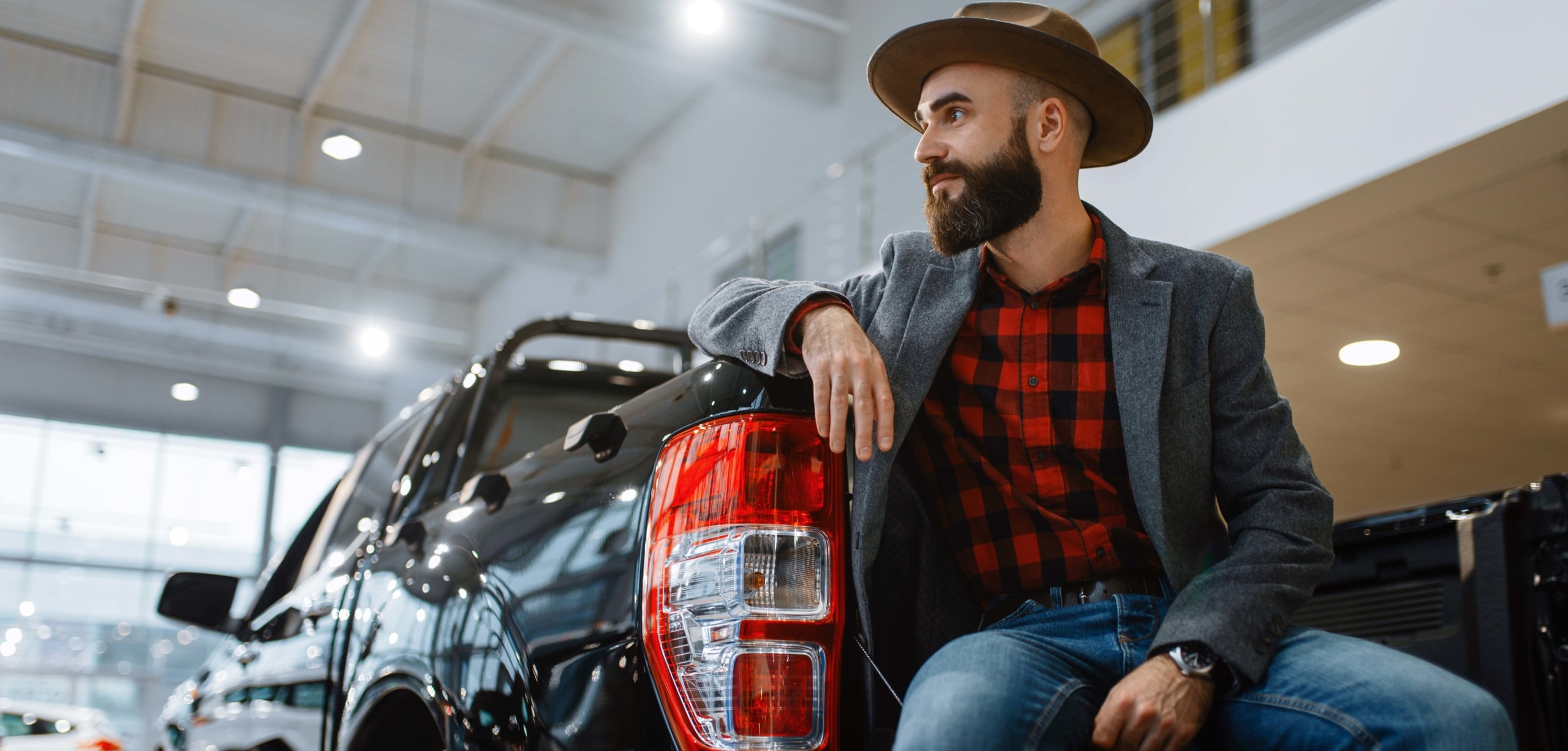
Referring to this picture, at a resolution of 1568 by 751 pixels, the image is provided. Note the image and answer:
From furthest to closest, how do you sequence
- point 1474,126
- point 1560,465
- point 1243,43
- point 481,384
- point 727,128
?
point 727,128 < point 1560,465 < point 1243,43 < point 1474,126 < point 481,384

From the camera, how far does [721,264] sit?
37.1 ft

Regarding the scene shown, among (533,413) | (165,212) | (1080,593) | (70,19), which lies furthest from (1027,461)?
(165,212)

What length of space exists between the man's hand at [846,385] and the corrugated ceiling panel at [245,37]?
9562mm

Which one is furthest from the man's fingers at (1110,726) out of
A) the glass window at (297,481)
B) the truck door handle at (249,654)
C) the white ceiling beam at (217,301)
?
the glass window at (297,481)

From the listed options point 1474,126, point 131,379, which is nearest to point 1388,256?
point 1474,126

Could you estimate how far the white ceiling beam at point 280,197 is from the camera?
9922mm

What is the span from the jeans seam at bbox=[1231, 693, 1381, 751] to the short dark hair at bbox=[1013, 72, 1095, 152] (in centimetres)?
78

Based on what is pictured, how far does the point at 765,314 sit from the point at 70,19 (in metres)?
10.6

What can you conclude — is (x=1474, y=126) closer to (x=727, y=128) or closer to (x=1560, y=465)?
(x=1560, y=465)

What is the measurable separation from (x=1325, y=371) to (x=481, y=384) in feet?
21.4

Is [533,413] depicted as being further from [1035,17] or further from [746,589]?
[746,589]

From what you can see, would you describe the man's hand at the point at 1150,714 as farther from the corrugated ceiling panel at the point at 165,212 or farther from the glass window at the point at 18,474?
the glass window at the point at 18,474

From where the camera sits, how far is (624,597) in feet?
3.80

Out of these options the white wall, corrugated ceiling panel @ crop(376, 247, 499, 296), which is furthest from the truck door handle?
corrugated ceiling panel @ crop(376, 247, 499, 296)
